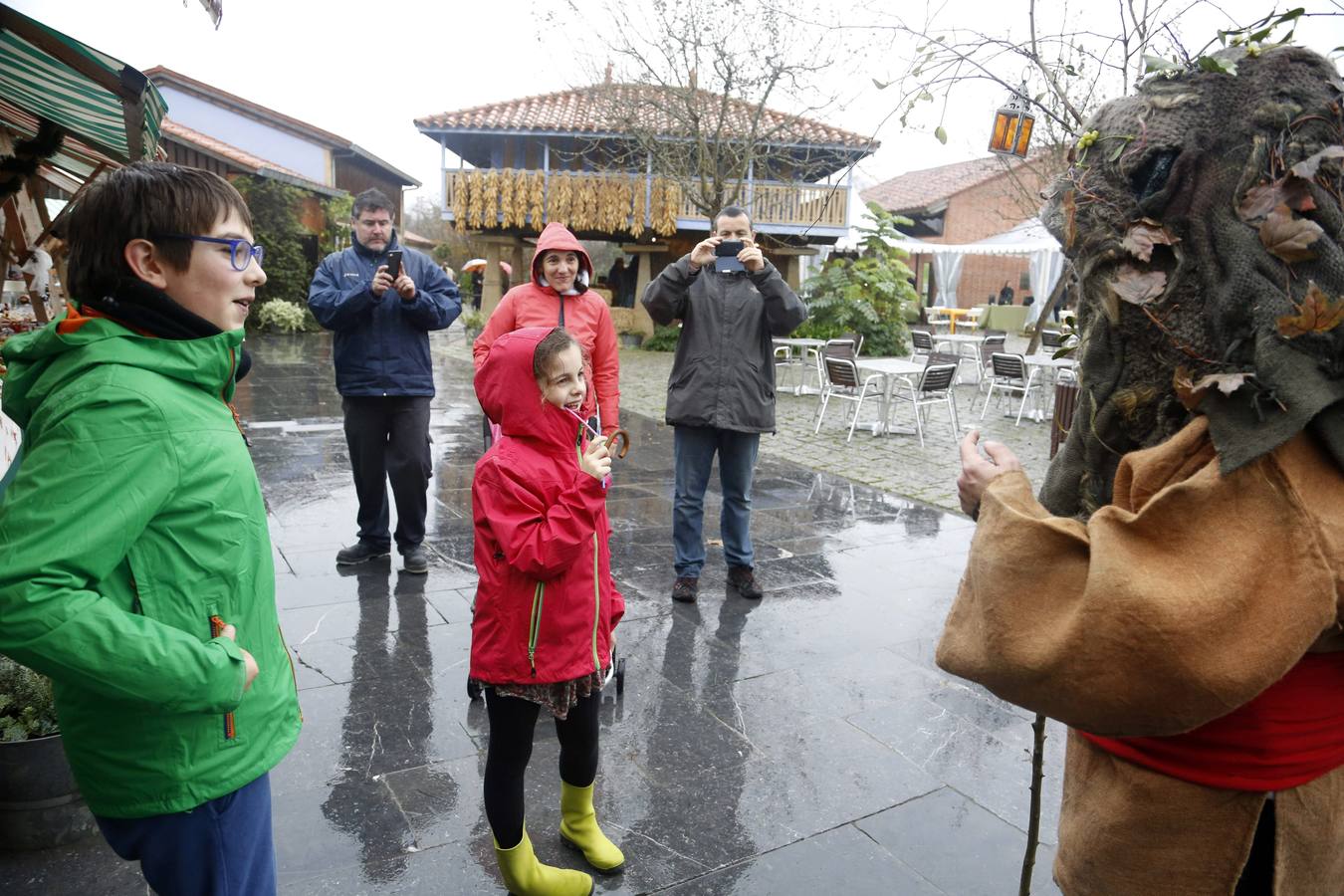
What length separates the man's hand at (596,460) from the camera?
2.27m

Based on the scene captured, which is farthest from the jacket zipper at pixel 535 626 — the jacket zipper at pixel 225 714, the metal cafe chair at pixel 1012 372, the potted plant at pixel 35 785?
the metal cafe chair at pixel 1012 372

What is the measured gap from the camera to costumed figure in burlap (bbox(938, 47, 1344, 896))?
1148 mm

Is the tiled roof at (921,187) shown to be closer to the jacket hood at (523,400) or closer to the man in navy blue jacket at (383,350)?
the man in navy blue jacket at (383,350)

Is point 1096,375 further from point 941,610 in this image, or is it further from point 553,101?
point 553,101

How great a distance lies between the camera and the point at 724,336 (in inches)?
189

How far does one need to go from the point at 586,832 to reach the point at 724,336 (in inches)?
110

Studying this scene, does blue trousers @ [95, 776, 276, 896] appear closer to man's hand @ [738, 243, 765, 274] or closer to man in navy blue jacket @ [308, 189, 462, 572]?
man in navy blue jacket @ [308, 189, 462, 572]

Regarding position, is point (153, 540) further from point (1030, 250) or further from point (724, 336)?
point (1030, 250)

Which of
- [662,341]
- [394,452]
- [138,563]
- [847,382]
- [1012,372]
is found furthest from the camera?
[662,341]

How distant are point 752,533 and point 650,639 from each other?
7.06 feet

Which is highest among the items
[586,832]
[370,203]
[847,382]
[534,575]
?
[370,203]

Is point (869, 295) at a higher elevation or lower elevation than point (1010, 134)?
lower

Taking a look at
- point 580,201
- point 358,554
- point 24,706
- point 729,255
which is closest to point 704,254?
point 729,255

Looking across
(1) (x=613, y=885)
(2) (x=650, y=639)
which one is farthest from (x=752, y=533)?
(1) (x=613, y=885)
